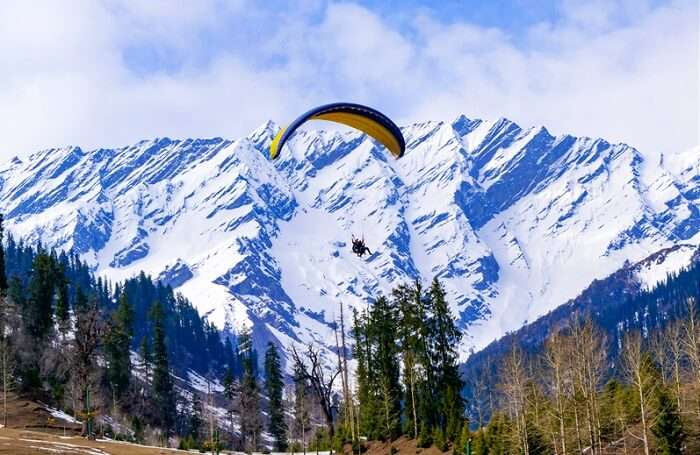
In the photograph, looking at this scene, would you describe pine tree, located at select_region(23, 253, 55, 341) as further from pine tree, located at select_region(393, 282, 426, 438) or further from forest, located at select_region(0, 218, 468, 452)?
pine tree, located at select_region(393, 282, 426, 438)

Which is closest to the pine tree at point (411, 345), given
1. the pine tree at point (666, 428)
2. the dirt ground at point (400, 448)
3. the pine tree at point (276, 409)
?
the dirt ground at point (400, 448)

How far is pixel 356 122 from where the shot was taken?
6600 cm

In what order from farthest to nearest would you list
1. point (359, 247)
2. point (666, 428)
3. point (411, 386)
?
point (411, 386), point (666, 428), point (359, 247)

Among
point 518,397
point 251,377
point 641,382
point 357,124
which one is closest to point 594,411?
point 641,382

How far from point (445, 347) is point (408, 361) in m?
4.16

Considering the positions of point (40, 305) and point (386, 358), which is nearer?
point (386, 358)

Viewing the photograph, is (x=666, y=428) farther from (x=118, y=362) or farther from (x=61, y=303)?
(x=61, y=303)

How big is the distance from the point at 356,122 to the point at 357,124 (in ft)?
1.88

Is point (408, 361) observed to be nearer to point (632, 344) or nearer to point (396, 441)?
point (396, 441)

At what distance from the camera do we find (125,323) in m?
142

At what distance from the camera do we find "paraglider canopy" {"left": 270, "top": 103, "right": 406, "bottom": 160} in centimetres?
6109

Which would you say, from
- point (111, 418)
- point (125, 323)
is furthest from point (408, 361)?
point (125, 323)

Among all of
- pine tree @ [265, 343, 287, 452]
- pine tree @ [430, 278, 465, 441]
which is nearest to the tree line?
pine tree @ [430, 278, 465, 441]

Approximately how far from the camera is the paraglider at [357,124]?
61.1m
